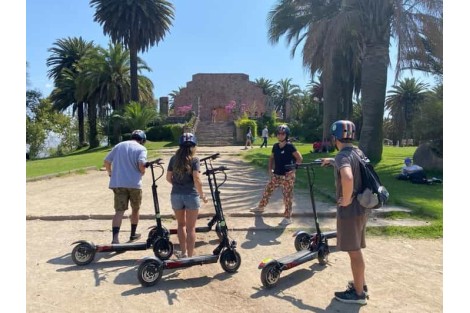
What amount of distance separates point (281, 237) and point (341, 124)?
9.29 feet

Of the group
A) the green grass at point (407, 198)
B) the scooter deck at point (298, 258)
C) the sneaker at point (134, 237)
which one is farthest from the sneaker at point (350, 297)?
the sneaker at point (134, 237)

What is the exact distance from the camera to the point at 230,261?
195 inches

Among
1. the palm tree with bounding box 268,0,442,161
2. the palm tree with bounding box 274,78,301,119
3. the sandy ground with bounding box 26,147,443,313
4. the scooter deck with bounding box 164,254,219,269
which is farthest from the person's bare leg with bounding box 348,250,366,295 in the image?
the palm tree with bounding box 274,78,301,119

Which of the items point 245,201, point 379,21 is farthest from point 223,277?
point 379,21

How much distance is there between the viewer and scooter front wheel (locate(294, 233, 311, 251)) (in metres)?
5.51

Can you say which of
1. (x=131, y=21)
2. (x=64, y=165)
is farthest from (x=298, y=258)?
(x=131, y=21)

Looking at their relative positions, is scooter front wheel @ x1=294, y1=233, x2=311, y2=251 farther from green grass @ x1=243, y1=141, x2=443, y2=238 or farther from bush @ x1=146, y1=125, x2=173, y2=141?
bush @ x1=146, y1=125, x2=173, y2=141

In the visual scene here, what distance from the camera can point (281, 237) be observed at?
21.1ft

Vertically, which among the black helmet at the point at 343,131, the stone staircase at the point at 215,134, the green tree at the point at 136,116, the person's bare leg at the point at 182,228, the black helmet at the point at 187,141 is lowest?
the person's bare leg at the point at 182,228

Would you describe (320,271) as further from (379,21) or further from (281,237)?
(379,21)

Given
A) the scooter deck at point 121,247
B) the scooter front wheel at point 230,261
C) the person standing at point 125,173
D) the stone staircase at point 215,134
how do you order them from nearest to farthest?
1. the scooter front wheel at point 230,261
2. the scooter deck at point 121,247
3. the person standing at point 125,173
4. the stone staircase at point 215,134

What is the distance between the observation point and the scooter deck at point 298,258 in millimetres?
4684

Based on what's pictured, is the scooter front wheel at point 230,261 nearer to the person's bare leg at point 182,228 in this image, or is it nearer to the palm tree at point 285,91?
the person's bare leg at point 182,228

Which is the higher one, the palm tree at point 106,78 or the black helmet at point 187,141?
the palm tree at point 106,78
